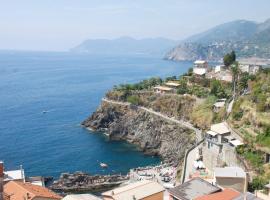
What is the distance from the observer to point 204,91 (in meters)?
84.2

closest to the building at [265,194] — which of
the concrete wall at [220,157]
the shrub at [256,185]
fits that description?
the shrub at [256,185]

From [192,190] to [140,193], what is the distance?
13.2 feet

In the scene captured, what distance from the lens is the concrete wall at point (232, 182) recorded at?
33.4 metres

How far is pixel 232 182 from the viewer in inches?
1324

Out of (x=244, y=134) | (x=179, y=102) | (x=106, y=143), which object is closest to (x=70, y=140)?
(x=106, y=143)

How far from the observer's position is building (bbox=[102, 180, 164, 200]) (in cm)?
2998

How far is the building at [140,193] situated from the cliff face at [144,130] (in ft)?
111

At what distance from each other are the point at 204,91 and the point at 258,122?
33006 mm

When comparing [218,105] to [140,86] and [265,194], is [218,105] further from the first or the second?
[265,194]

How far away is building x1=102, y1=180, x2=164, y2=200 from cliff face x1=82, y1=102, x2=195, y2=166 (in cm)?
3391

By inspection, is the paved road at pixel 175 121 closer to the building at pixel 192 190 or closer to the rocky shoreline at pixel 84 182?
the rocky shoreline at pixel 84 182

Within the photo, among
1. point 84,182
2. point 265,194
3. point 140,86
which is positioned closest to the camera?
point 265,194

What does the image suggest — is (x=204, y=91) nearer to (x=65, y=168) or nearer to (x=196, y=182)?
(x=65, y=168)

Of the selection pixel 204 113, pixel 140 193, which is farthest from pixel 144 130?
pixel 140 193
